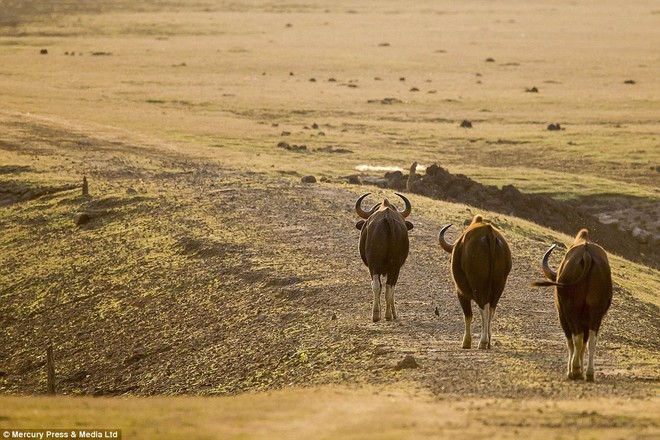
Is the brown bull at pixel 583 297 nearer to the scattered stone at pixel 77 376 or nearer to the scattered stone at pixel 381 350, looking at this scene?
the scattered stone at pixel 381 350

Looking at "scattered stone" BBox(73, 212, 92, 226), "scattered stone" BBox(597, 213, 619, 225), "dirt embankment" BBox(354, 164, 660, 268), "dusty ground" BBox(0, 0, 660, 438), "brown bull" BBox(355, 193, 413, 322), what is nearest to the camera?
"dusty ground" BBox(0, 0, 660, 438)

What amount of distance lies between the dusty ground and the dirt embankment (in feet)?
5.31

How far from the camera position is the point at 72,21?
110500 millimetres

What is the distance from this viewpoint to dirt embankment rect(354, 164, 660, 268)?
90.7ft

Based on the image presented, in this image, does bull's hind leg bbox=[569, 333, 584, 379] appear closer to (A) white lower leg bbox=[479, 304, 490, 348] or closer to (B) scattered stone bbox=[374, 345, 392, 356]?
(A) white lower leg bbox=[479, 304, 490, 348]

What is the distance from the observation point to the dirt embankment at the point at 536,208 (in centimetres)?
2766

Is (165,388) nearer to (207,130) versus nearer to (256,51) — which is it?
(207,130)

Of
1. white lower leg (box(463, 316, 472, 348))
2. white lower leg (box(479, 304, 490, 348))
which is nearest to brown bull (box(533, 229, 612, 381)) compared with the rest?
white lower leg (box(479, 304, 490, 348))

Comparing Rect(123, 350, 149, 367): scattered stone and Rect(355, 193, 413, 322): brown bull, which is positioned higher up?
Rect(355, 193, 413, 322): brown bull

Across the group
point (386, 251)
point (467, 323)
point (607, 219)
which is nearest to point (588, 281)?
point (467, 323)

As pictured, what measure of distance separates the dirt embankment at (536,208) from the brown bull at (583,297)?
14138 mm

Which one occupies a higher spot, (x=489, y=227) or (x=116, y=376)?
(x=489, y=227)

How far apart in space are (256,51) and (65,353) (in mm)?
60708

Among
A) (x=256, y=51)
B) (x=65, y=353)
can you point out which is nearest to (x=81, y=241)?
(x=65, y=353)
